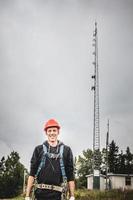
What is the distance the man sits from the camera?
22.1ft

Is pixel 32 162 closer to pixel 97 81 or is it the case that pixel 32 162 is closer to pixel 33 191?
pixel 33 191

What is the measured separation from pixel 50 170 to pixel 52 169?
4 centimetres

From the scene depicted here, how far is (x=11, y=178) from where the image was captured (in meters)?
87.1

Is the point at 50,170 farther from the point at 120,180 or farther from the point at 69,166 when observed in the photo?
the point at 120,180

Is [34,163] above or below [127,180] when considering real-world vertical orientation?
below

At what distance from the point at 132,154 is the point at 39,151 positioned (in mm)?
122637

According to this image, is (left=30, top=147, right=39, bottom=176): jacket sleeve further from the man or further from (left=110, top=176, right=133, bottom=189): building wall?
(left=110, top=176, right=133, bottom=189): building wall

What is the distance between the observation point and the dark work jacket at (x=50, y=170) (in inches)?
266

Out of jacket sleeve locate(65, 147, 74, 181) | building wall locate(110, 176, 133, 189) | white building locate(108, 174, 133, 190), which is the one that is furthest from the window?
jacket sleeve locate(65, 147, 74, 181)

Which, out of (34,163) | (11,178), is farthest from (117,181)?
(34,163)

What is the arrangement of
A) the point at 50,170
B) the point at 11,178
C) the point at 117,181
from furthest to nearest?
the point at 11,178 < the point at 117,181 < the point at 50,170

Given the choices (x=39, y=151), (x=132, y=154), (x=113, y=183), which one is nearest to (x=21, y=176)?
(x=113, y=183)

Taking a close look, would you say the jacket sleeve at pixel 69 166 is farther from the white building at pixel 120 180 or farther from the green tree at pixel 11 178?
the green tree at pixel 11 178

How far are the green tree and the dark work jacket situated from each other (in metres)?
80.4
